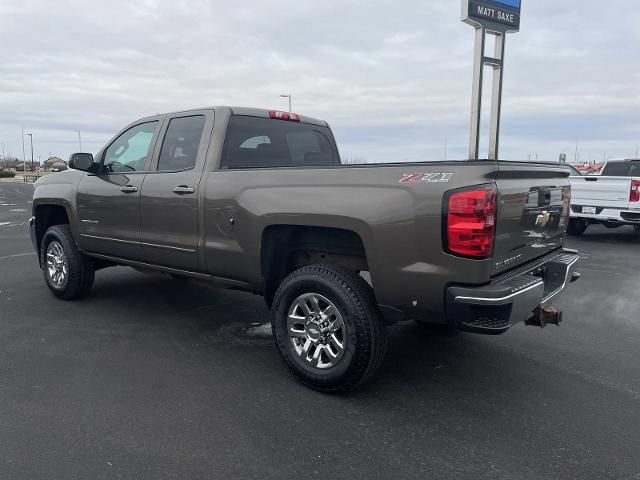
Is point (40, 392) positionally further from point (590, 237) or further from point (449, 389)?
point (590, 237)

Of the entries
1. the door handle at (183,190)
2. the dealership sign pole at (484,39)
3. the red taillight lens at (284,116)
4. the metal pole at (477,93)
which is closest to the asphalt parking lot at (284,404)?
the door handle at (183,190)

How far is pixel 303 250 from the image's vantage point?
390 cm

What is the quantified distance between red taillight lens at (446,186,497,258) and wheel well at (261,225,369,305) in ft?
2.20

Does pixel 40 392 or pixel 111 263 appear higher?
pixel 111 263

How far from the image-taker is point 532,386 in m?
3.73

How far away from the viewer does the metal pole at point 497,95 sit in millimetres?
12156

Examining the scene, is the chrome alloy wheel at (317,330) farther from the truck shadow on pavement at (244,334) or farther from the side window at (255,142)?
the side window at (255,142)

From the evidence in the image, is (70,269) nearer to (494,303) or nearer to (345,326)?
(345,326)

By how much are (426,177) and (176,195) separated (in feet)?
7.22

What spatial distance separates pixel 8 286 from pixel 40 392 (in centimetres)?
357

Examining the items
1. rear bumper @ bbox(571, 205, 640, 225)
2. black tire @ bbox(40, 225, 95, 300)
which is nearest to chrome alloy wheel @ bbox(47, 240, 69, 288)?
black tire @ bbox(40, 225, 95, 300)

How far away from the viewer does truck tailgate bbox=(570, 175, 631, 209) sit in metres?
10.5

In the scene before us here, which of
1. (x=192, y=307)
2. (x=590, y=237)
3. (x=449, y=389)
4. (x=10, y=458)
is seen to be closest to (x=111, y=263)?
(x=192, y=307)

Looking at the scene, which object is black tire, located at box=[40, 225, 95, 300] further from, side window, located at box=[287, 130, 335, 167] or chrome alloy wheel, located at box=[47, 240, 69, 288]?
side window, located at box=[287, 130, 335, 167]
